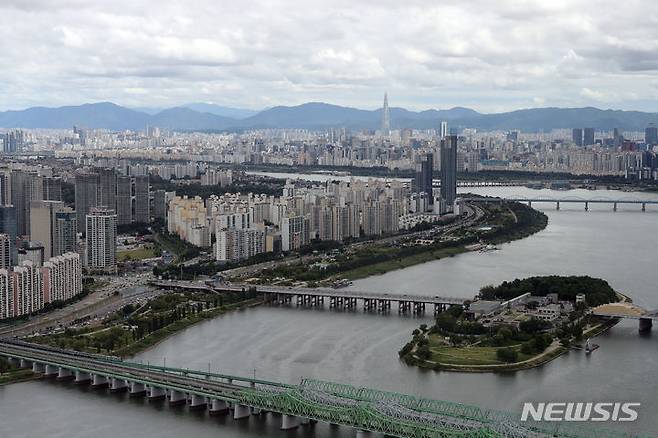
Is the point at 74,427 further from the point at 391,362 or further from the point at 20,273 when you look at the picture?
the point at 20,273

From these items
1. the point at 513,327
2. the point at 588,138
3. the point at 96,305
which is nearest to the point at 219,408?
the point at 513,327

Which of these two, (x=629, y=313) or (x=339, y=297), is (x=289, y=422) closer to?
(x=629, y=313)

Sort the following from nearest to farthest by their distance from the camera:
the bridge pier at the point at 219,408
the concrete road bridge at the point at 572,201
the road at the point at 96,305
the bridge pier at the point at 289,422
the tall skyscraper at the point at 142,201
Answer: the bridge pier at the point at 289,422 < the bridge pier at the point at 219,408 < the road at the point at 96,305 < the tall skyscraper at the point at 142,201 < the concrete road bridge at the point at 572,201

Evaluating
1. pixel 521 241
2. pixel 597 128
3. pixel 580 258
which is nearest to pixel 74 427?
pixel 580 258

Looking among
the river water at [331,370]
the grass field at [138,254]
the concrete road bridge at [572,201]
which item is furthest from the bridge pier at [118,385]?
the concrete road bridge at [572,201]

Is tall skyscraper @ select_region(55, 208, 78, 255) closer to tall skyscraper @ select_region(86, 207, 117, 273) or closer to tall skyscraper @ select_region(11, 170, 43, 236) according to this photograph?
tall skyscraper @ select_region(86, 207, 117, 273)

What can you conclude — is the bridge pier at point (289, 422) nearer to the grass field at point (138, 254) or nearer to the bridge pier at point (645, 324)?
the bridge pier at point (645, 324)
